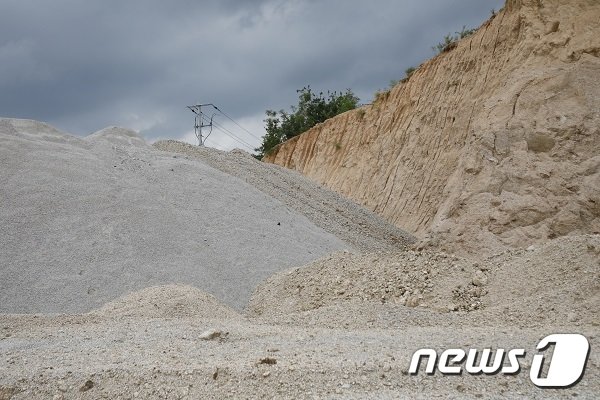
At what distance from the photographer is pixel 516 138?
32.0ft

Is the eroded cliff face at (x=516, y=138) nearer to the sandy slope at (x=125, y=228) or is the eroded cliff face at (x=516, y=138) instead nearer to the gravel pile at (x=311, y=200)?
the gravel pile at (x=311, y=200)

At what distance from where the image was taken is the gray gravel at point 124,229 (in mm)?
8875

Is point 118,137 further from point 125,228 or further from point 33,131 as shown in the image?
point 125,228

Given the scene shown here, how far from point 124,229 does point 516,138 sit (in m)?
6.74

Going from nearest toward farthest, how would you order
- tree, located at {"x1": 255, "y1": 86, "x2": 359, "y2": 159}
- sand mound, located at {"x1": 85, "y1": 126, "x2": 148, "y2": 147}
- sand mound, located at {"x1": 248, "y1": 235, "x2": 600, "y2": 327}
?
sand mound, located at {"x1": 248, "y1": 235, "x2": 600, "y2": 327} < sand mound, located at {"x1": 85, "y1": 126, "x2": 148, "y2": 147} < tree, located at {"x1": 255, "y1": 86, "x2": 359, "y2": 159}

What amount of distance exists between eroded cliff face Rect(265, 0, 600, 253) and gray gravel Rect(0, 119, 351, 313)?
3.06 meters

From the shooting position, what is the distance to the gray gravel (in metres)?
8.88

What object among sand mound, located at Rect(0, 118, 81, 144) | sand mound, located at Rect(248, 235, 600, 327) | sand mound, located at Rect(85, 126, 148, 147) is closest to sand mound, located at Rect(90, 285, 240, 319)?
sand mound, located at Rect(248, 235, 600, 327)

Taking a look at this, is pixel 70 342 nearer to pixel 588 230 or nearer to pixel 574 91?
pixel 588 230

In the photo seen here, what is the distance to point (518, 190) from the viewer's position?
30.0ft

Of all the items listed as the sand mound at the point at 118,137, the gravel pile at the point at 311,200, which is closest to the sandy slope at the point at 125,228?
the gravel pile at the point at 311,200

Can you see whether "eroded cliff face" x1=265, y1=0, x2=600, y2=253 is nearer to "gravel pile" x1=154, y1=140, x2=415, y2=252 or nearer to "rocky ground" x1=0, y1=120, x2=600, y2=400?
"rocky ground" x1=0, y1=120, x2=600, y2=400

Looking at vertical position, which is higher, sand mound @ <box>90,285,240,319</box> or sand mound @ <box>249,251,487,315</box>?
sand mound @ <box>249,251,487,315</box>

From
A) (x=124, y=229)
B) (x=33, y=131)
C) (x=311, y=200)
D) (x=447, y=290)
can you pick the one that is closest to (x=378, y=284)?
(x=447, y=290)
